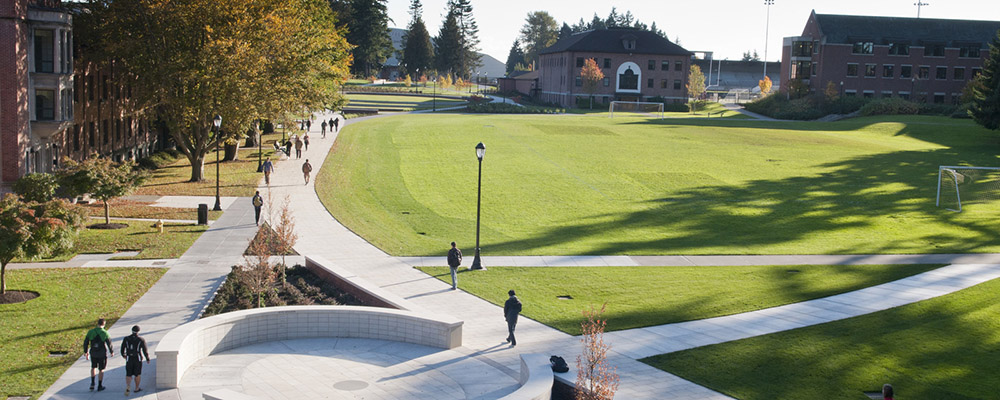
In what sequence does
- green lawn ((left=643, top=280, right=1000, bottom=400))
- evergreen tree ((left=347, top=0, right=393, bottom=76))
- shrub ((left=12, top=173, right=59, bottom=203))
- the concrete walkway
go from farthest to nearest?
evergreen tree ((left=347, top=0, right=393, bottom=76))
shrub ((left=12, top=173, right=59, bottom=203))
green lawn ((left=643, top=280, right=1000, bottom=400))
the concrete walkway

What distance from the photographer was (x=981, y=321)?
20.6 m

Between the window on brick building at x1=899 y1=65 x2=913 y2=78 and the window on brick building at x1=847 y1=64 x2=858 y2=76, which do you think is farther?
the window on brick building at x1=847 y1=64 x2=858 y2=76

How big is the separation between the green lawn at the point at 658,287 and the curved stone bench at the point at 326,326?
3.73 m

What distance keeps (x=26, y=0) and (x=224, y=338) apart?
1043 inches

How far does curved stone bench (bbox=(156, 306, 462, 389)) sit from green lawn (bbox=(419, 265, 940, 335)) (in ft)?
12.3

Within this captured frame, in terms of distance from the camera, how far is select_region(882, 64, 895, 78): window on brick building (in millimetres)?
98881

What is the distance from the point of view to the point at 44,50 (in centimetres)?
3775

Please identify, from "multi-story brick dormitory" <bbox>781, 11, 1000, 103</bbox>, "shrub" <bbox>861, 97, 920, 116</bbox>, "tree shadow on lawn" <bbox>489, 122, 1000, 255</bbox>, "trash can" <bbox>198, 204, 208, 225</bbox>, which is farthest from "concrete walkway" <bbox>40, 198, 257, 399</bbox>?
"multi-story brick dormitory" <bbox>781, 11, 1000, 103</bbox>

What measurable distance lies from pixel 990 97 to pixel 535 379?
204 ft

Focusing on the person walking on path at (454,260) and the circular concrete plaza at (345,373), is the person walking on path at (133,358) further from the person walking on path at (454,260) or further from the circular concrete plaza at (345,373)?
the person walking on path at (454,260)

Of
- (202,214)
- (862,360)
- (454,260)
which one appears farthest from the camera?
(202,214)

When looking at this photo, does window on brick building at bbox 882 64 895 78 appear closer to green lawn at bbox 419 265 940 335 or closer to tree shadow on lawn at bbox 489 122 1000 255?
tree shadow on lawn at bbox 489 122 1000 255

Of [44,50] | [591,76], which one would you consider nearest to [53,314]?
[44,50]

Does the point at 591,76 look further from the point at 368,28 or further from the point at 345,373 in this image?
the point at 345,373
